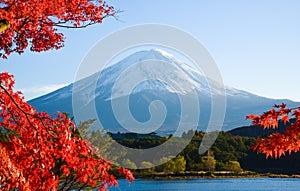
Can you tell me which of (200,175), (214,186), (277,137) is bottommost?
(214,186)

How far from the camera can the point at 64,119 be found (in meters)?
6.01

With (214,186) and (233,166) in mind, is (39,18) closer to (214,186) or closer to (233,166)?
(214,186)

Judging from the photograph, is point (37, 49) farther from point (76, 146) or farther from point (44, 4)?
point (76, 146)

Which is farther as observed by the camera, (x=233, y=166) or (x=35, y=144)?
(x=233, y=166)

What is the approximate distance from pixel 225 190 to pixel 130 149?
2676 cm

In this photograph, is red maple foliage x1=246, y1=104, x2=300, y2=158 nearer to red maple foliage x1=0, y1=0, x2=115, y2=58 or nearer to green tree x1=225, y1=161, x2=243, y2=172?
red maple foliage x1=0, y1=0, x2=115, y2=58

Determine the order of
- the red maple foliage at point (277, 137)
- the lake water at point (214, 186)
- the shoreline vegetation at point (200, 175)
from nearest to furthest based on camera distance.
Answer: the red maple foliage at point (277, 137) < the lake water at point (214, 186) < the shoreline vegetation at point (200, 175)

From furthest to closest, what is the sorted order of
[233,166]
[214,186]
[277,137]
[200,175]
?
1. [233,166]
2. [200,175]
3. [214,186]
4. [277,137]

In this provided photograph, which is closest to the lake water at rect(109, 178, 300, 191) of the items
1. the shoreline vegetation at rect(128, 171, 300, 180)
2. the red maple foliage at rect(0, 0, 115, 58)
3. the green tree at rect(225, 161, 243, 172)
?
the shoreline vegetation at rect(128, 171, 300, 180)

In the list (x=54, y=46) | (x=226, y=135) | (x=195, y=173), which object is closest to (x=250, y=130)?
(x=226, y=135)

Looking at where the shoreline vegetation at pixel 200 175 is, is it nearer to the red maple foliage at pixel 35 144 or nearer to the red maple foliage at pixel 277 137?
the red maple foliage at pixel 35 144

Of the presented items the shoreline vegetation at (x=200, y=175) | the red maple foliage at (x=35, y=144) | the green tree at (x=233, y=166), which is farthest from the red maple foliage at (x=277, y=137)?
the green tree at (x=233, y=166)

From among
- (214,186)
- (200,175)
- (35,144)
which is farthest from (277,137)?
(200,175)

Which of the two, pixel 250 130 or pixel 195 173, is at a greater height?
pixel 250 130
